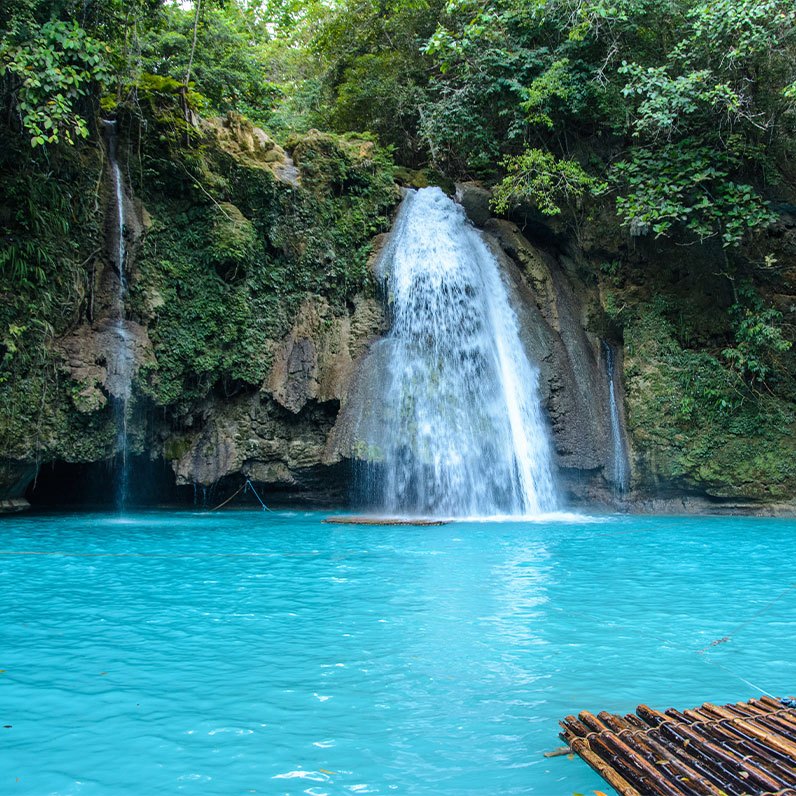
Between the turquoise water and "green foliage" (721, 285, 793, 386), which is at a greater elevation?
"green foliage" (721, 285, 793, 386)

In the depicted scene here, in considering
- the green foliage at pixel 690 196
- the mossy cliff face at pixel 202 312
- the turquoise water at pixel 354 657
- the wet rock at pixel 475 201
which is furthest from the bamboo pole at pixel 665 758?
the wet rock at pixel 475 201

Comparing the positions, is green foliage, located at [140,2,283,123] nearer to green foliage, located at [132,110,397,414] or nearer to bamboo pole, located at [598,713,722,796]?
→ green foliage, located at [132,110,397,414]

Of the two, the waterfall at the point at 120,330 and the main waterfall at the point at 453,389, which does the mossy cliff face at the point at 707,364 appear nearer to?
the main waterfall at the point at 453,389

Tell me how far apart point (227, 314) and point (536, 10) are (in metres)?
8.69

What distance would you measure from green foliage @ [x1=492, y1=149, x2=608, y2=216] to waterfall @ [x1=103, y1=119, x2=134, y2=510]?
6918mm

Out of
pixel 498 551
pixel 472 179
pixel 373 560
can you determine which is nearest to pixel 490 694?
pixel 373 560

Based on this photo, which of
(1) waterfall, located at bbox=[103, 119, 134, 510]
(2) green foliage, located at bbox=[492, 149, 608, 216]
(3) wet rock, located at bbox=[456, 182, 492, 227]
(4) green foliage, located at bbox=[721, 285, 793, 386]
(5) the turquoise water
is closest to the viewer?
(5) the turquoise water

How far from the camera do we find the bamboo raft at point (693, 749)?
2617 mm

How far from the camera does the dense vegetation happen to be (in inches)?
438

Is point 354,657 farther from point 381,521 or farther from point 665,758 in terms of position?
point 381,521

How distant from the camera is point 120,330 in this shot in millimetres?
11891

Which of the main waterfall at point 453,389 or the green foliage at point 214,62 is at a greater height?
the green foliage at point 214,62

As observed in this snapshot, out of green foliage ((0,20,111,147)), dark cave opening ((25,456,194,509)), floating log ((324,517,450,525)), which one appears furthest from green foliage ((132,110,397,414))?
floating log ((324,517,450,525))

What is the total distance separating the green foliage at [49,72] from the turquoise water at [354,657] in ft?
18.6
